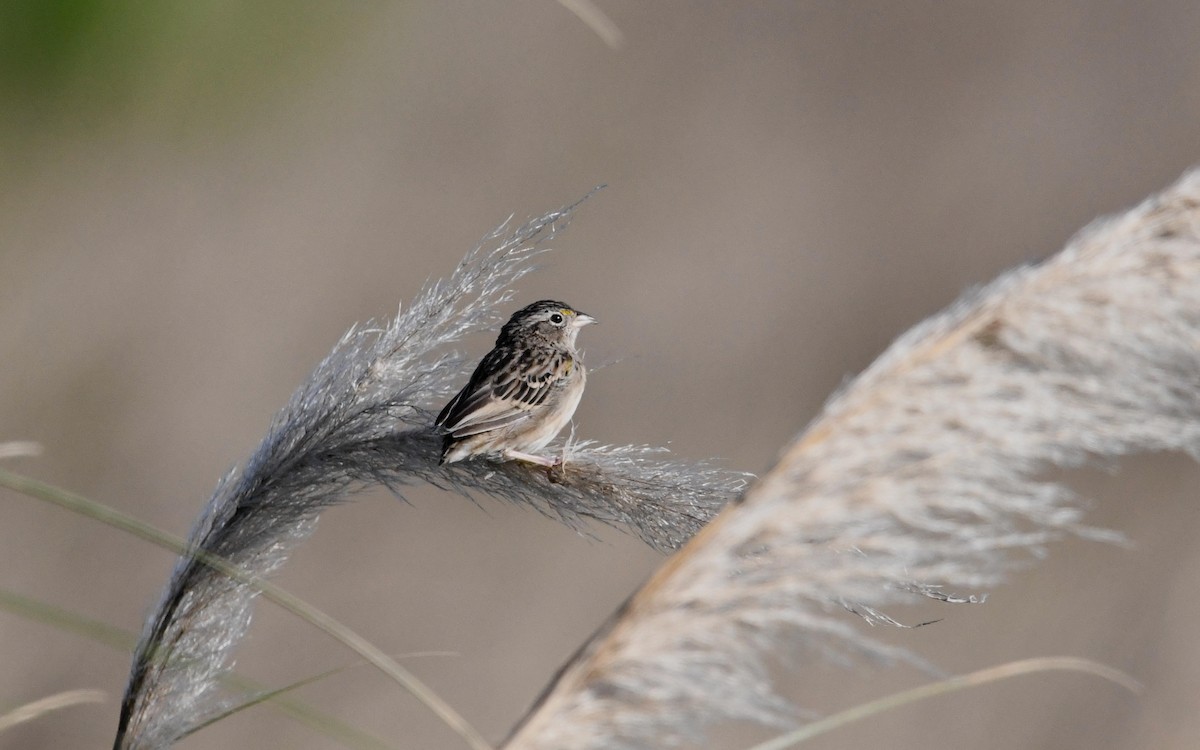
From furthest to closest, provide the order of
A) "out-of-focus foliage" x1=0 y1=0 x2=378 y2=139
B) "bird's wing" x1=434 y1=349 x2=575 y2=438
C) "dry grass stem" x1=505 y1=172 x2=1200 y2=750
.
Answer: "out-of-focus foliage" x1=0 y1=0 x2=378 y2=139 < "bird's wing" x1=434 y1=349 x2=575 y2=438 < "dry grass stem" x1=505 y1=172 x2=1200 y2=750

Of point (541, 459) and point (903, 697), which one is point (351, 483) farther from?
point (903, 697)

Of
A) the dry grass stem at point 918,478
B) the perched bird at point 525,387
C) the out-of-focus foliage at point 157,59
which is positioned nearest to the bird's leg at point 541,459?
the perched bird at point 525,387

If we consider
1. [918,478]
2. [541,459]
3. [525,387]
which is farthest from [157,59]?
[918,478]

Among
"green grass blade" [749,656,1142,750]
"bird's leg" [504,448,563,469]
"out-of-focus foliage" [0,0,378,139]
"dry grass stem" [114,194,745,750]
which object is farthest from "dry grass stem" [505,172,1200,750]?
"out-of-focus foliage" [0,0,378,139]

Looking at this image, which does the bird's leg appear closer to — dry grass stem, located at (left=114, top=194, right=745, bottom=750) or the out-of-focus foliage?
dry grass stem, located at (left=114, top=194, right=745, bottom=750)

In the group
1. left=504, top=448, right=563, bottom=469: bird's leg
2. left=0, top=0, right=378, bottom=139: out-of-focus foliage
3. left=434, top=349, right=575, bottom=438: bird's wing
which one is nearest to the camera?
left=504, top=448, right=563, bottom=469: bird's leg

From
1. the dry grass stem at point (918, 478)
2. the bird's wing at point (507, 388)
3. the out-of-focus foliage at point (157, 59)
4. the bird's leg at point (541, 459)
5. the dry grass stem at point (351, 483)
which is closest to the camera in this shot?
the dry grass stem at point (918, 478)

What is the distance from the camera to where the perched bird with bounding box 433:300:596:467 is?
2.94 meters

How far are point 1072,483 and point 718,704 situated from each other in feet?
18.4

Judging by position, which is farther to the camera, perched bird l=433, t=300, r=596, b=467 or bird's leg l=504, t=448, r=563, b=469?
perched bird l=433, t=300, r=596, b=467

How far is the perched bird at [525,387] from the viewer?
2.94m

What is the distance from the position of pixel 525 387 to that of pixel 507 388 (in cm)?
9

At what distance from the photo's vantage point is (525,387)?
336cm

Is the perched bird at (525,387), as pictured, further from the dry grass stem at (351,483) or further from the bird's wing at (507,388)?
the dry grass stem at (351,483)
